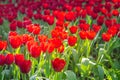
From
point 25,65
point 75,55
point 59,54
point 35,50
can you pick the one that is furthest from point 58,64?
point 75,55

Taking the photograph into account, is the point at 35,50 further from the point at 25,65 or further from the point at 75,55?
the point at 75,55

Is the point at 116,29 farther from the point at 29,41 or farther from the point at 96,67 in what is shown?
the point at 29,41

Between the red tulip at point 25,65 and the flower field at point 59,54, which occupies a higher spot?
the red tulip at point 25,65

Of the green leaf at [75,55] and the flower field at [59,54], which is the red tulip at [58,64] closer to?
the flower field at [59,54]

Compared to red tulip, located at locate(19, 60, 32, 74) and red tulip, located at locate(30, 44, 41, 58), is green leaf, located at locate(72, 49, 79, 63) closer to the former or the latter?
red tulip, located at locate(30, 44, 41, 58)

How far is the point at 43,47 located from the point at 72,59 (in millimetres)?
949

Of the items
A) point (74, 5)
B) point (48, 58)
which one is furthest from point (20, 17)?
point (48, 58)

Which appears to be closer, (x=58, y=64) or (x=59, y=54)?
(x=58, y=64)

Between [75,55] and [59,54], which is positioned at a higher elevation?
[59,54]

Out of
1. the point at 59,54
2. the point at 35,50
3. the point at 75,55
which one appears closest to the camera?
the point at 35,50

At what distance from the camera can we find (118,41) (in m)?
4.11

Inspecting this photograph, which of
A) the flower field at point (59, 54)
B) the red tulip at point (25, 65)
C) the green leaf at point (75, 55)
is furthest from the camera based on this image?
the green leaf at point (75, 55)

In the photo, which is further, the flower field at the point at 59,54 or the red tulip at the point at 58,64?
the flower field at the point at 59,54

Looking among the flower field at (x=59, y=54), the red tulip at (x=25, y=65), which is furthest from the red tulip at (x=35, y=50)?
the red tulip at (x=25, y=65)
